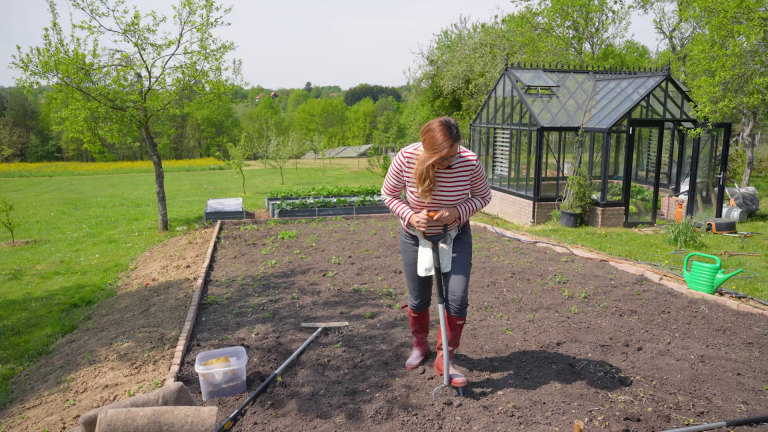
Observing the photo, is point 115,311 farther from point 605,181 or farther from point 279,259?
point 605,181

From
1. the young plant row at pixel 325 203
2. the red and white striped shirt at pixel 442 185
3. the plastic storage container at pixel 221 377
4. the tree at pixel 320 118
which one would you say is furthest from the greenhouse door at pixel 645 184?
the tree at pixel 320 118

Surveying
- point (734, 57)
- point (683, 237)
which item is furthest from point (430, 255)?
point (734, 57)

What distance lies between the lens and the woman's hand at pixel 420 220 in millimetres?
3025

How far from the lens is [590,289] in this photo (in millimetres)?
5438

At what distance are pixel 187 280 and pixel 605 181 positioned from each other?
25.9 feet

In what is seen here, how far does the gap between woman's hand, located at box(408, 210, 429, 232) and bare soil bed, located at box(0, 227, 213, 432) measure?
7.69ft

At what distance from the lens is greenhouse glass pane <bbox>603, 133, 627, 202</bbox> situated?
32.7ft

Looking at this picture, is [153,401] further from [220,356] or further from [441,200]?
[441,200]

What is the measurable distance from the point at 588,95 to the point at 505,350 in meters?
8.81

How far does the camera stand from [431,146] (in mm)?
2906

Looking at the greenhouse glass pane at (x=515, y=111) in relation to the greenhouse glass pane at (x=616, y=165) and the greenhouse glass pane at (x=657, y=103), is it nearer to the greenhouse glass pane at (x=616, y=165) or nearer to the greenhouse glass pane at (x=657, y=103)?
the greenhouse glass pane at (x=616, y=165)

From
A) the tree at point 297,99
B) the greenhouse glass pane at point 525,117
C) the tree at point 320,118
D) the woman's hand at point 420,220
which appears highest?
the tree at point 297,99

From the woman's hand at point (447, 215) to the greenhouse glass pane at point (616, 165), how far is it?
25.3 feet

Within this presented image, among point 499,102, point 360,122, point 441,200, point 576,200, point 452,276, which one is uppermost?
point 360,122
